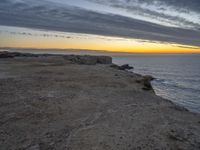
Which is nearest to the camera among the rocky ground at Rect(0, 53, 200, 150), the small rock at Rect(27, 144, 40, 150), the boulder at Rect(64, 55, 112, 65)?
the small rock at Rect(27, 144, 40, 150)

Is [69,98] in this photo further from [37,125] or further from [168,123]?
[168,123]

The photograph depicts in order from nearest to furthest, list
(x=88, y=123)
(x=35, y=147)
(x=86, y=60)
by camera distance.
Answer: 1. (x=35, y=147)
2. (x=88, y=123)
3. (x=86, y=60)

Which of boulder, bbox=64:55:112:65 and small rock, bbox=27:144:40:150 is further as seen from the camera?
boulder, bbox=64:55:112:65

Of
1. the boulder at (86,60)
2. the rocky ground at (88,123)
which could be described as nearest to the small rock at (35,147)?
the rocky ground at (88,123)

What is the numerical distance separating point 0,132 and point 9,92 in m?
8.06

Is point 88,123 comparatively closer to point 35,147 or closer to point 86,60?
point 35,147

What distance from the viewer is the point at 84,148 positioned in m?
8.70

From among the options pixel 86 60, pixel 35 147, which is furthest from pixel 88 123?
pixel 86 60

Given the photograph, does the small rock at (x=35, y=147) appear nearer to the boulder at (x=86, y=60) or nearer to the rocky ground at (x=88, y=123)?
the rocky ground at (x=88, y=123)

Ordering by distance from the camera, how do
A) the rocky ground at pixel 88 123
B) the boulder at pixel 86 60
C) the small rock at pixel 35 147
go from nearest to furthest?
the small rock at pixel 35 147 → the rocky ground at pixel 88 123 → the boulder at pixel 86 60

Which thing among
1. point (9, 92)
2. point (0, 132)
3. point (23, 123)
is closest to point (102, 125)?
point (23, 123)

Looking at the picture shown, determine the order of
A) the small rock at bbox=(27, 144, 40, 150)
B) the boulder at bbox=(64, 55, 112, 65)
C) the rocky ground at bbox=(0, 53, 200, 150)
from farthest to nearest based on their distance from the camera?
the boulder at bbox=(64, 55, 112, 65) → the rocky ground at bbox=(0, 53, 200, 150) → the small rock at bbox=(27, 144, 40, 150)

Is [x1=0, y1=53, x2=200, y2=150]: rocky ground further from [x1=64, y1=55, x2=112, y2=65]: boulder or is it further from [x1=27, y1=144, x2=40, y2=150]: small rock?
[x1=64, y1=55, x2=112, y2=65]: boulder

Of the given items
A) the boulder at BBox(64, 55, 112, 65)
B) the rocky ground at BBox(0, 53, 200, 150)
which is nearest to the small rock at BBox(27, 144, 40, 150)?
the rocky ground at BBox(0, 53, 200, 150)
